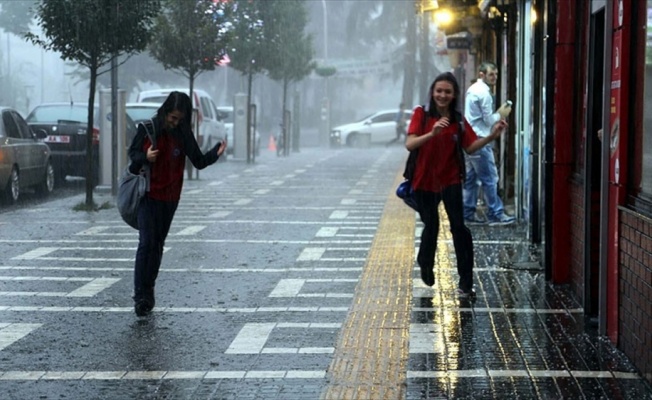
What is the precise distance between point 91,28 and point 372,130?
36.3 metres

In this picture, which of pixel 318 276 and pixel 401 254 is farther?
pixel 401 254

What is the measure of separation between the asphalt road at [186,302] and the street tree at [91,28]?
2057mm

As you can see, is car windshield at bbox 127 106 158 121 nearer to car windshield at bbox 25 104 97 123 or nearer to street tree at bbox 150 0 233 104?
street tree at bbox 150 0 233 104

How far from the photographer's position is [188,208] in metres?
18.8

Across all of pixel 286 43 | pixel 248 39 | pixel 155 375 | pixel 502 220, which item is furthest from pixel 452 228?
pixel 286 43

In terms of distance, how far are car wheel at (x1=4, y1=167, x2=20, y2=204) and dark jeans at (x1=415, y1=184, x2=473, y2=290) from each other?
35.6 ft

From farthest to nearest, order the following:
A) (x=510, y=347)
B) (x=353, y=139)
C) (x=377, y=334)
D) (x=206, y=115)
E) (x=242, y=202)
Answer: (x=353, y=139) → (x=206, y=115) → (x=242, y=202) → (x=377, y=334) → (x=510, y=347)

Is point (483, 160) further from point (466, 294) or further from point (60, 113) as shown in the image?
point (60, 113)

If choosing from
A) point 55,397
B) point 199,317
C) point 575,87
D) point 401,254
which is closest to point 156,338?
point 199,317

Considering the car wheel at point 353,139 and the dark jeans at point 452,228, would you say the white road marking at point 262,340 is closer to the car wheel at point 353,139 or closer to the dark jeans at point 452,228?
the dark jeans at point 452,228

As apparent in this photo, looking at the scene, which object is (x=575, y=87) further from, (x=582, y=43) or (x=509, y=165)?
(x=509, y=165)

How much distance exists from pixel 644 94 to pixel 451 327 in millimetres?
2131

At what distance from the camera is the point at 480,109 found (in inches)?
611

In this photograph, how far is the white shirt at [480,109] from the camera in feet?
50.7
